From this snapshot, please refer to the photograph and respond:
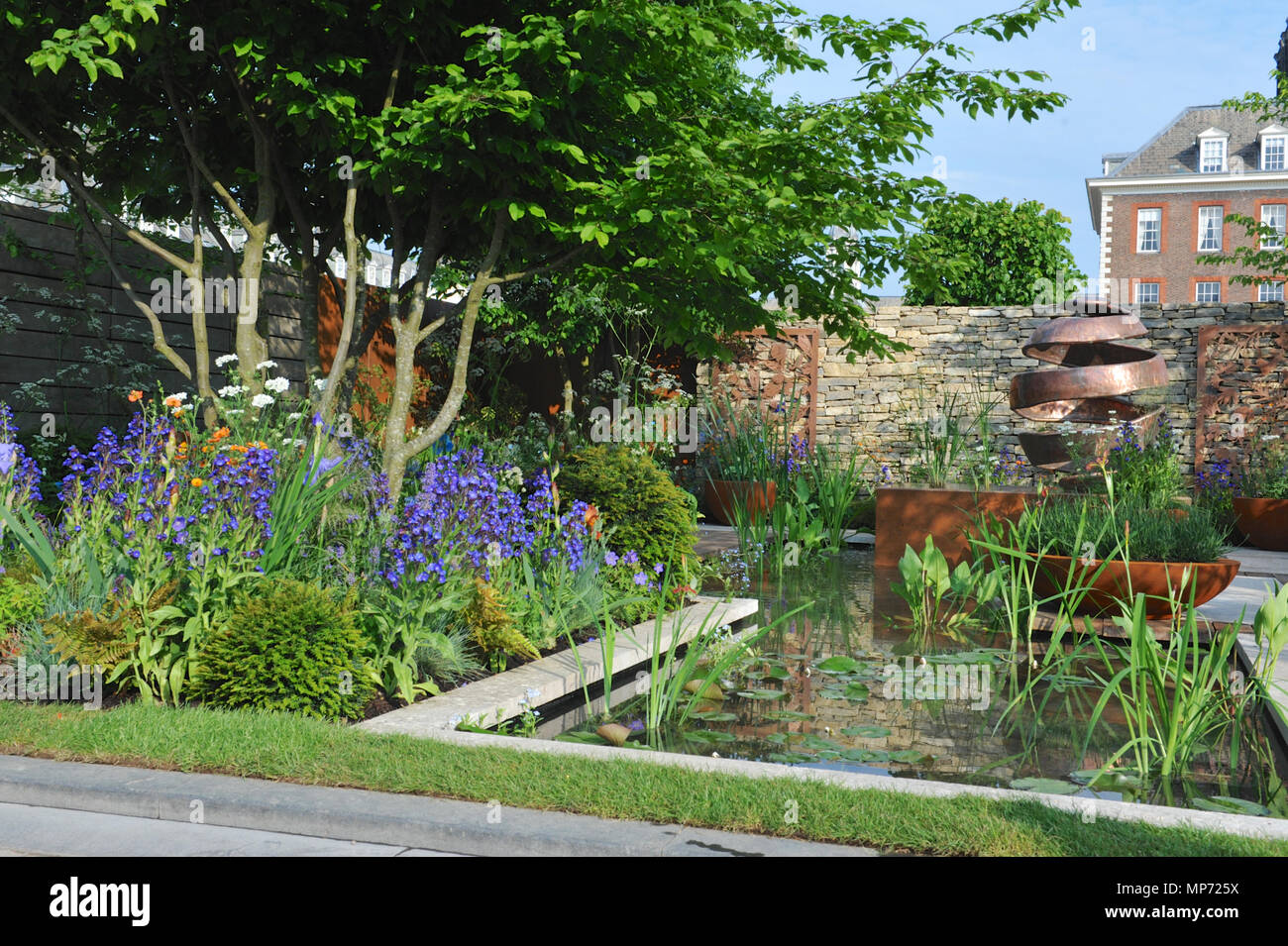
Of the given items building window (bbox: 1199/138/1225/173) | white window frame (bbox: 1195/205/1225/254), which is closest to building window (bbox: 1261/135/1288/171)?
building window (bbox: 1199/138/1225/173)

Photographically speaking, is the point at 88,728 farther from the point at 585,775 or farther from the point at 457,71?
the point at 457,71

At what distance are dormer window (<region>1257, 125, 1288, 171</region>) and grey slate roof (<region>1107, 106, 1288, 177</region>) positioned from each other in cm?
23

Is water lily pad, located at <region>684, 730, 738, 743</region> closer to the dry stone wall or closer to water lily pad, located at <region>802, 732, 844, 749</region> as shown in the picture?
water lily pad, located at <region>802, 732, 844, 749</region>

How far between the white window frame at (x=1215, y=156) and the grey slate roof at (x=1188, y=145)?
0.25 metres

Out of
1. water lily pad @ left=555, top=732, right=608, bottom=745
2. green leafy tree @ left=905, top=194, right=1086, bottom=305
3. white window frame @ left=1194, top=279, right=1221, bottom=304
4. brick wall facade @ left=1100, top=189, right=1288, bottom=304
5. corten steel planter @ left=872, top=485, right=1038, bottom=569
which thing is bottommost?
water lily pad @ left=555, top=732, right=608, bottom=745

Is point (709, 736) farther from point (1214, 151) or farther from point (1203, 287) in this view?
point (1214, 151)

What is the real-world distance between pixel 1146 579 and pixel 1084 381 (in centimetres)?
446

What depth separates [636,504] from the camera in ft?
21.3

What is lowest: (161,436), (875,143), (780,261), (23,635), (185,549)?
(23,635)

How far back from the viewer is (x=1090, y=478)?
9148 mm

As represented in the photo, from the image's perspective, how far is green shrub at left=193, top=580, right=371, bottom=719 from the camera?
13.2ft

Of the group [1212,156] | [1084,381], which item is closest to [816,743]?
[1084,381]
